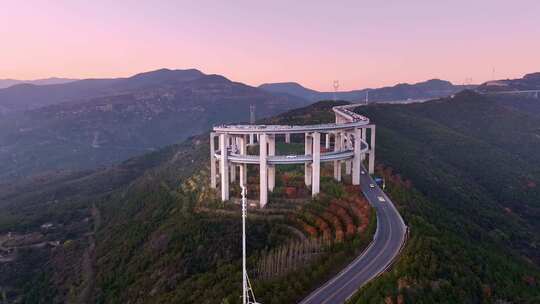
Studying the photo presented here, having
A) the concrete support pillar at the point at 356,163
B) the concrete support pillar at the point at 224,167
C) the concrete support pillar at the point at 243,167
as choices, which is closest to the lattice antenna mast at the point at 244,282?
the concrete support pillar at the point at 224,167

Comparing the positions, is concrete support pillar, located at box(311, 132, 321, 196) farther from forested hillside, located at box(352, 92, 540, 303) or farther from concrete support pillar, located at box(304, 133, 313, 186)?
forested hillside, located at box(352, 92, 540, 303)

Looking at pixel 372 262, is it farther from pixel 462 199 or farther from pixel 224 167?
pixel 462 199

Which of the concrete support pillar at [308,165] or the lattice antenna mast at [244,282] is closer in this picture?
the lattice antenna mast at [244,282]

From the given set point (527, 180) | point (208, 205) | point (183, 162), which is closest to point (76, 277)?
point (208, 205)

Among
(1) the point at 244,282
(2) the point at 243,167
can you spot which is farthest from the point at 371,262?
(2) the point at 243,167

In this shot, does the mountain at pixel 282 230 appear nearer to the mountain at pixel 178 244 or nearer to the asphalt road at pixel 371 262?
the mountain at pixel 178 244

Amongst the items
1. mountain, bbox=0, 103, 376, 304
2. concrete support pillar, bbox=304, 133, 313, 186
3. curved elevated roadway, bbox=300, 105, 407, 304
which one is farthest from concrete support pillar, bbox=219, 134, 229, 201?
curved elevated roadway, bbox=300, 105, 407, 304

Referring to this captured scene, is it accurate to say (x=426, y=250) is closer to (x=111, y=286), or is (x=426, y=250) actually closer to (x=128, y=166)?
(x=111, y=286)
